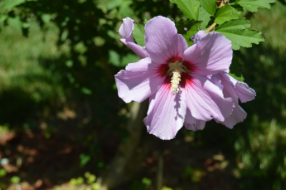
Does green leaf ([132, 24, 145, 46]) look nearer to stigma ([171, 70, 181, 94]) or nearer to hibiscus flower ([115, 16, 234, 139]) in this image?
hibiscus flower ([115, 16, 234, 139])

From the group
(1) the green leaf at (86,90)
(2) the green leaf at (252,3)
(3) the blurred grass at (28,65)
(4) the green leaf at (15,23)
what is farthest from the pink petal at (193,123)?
(3) the blurred grass at (28,65)

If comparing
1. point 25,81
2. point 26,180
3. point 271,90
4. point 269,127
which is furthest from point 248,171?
point 25,81

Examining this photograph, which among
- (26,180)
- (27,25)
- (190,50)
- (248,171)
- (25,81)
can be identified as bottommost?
(248,171)

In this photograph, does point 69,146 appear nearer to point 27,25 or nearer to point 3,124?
point 3,124

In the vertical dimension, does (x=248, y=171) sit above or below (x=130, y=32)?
below

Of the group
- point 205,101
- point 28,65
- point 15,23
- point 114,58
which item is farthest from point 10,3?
point 28,65

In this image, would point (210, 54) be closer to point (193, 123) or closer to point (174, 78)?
point (174, 78)
